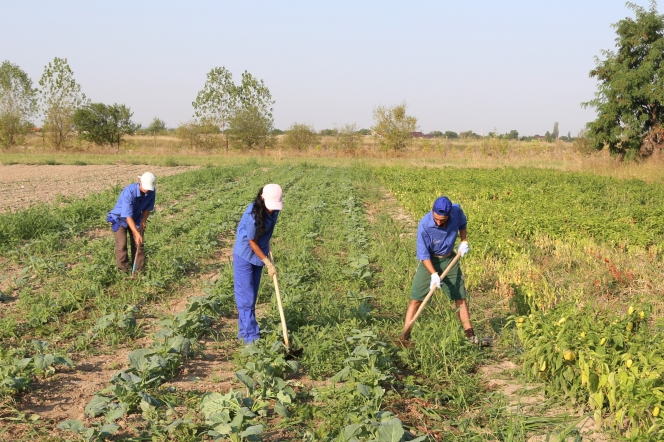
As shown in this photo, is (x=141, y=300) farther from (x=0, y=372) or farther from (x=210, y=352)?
(x=0, y=372)

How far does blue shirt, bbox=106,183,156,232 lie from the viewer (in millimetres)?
6988

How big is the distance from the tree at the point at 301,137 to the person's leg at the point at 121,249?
120 feet

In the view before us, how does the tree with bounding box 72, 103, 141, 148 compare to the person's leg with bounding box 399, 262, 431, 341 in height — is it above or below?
above

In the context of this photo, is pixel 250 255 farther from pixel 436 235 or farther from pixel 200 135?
pixel 200 135

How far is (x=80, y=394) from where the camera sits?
4.18 meters

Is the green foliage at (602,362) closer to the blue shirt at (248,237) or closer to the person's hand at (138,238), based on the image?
the blue shirt at (248,237)

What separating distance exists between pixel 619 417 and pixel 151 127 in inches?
2697

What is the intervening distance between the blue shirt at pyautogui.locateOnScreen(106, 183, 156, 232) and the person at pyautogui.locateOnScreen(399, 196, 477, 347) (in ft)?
12.0

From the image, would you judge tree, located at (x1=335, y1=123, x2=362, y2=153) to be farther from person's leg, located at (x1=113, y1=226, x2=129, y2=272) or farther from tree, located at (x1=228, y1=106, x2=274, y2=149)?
person's leg, located at (x1=113, y1=226, x2=129, y2=272)

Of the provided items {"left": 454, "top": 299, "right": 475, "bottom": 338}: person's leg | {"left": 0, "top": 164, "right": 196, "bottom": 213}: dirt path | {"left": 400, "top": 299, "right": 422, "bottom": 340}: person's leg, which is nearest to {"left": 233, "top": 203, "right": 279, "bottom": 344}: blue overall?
{"left": 400, "top": 299, "right": 422, "bottom": 340}: person's leg

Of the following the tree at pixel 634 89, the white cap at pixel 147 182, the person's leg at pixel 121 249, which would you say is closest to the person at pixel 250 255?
the white cap at pixel 147 182

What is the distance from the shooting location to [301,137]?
43.8 metres

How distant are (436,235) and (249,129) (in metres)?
38.8

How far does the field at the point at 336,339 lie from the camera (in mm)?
3678
